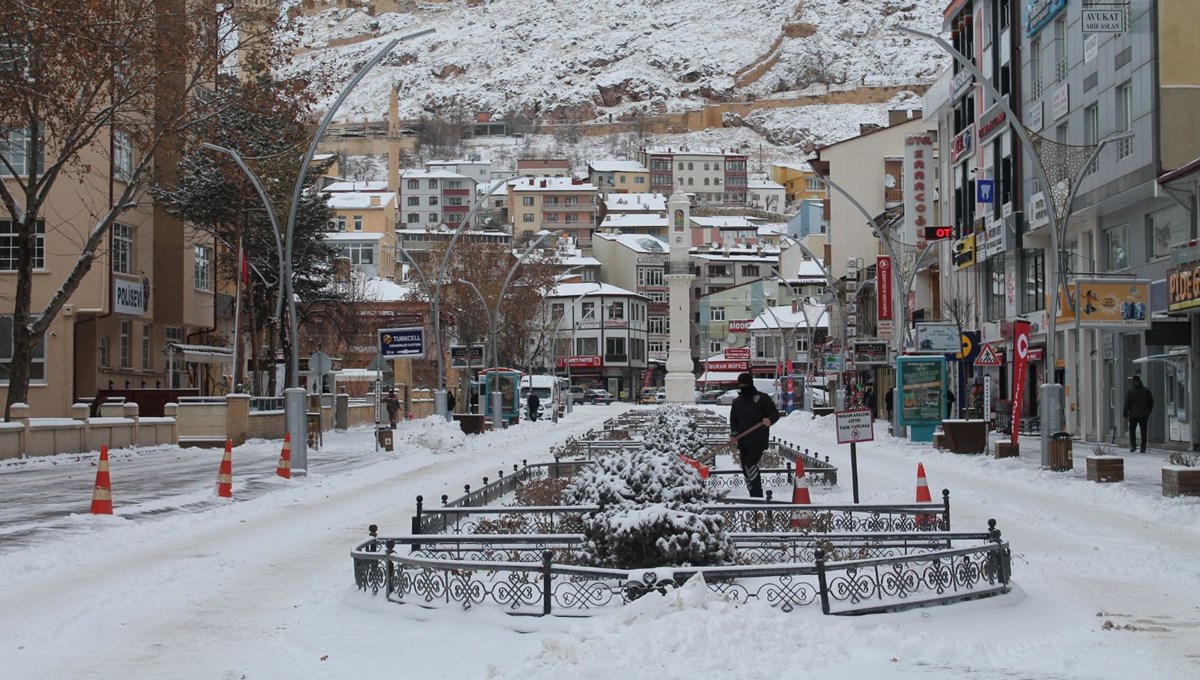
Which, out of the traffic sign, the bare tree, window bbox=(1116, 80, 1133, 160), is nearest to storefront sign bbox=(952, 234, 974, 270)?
window bbox=(1116, 80, 1133, 160)

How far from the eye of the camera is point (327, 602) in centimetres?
1187

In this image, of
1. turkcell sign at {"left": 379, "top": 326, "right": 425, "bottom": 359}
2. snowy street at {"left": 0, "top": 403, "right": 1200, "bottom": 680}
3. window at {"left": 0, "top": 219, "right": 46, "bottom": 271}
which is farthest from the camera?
window at {"left": 0, "top": 219, "right": 46, "bottom": 271}

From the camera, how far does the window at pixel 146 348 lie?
182ft

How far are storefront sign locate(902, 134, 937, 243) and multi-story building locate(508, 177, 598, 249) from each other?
339 ft

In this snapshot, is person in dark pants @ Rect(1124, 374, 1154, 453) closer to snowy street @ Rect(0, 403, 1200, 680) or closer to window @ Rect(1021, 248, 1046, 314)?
snowy street @ Rect(0, 403, 1200, 680)

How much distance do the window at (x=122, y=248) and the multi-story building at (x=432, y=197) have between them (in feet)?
457

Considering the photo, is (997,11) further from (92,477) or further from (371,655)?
(371,655)

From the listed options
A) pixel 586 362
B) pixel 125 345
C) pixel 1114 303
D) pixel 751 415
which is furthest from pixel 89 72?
pixel 586 362

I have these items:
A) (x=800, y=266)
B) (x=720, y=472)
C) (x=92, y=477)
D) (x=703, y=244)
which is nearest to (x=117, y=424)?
(x=92, y=477)

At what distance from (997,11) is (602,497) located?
1805 inches

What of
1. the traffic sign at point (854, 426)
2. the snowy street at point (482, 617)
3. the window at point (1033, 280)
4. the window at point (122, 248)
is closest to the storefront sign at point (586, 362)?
the window at point (122, 248)

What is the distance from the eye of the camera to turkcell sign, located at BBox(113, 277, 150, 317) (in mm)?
49906

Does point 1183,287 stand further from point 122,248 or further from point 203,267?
point 203,267

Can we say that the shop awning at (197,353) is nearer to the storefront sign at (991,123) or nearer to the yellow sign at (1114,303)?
the storefront sign at (991,123)
